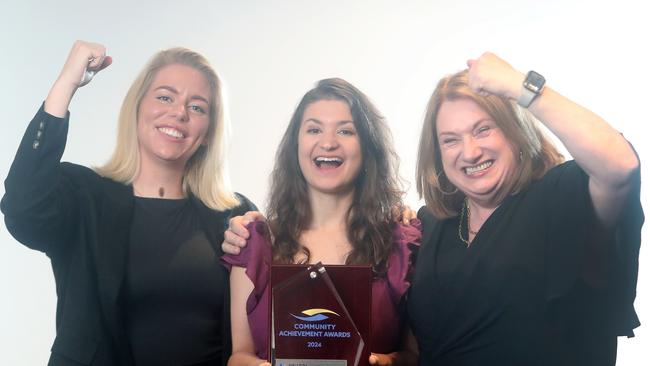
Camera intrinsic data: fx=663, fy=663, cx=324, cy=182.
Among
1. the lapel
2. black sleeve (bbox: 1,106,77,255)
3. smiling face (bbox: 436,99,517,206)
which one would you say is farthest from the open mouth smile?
black sleeve (bbox: 1,106,77,255)

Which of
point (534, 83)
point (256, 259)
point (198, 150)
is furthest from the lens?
point (198, 150)

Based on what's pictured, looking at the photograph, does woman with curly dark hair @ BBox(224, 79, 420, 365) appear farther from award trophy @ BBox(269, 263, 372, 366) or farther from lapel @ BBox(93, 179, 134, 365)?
lapel @ BBox(93, 179, 134, 365)

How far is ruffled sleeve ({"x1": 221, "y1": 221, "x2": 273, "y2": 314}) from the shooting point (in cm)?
219

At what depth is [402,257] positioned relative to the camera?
225cm

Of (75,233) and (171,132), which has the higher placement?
(171,132)

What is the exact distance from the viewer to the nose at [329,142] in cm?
226

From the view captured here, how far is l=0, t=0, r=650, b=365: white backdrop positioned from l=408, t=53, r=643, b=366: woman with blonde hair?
19.5 inches

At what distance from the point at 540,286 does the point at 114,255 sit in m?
1.35

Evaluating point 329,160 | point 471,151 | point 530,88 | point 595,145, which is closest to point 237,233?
point 329,160

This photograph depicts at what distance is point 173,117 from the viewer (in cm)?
233

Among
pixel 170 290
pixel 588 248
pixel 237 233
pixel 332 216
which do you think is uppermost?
pixel 588 248

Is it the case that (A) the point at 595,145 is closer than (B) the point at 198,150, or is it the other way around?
(A) the point at 595,145

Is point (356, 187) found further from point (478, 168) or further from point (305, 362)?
point (305, 362)

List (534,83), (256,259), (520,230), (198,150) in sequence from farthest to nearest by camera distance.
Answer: (198,150), (256,259), (520,230), (534,83)
